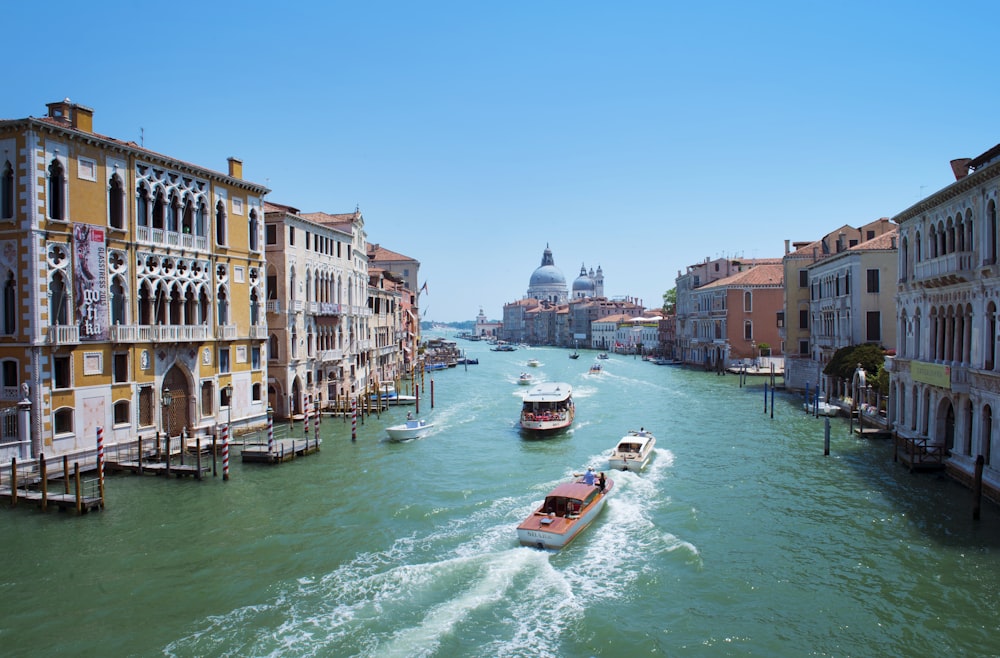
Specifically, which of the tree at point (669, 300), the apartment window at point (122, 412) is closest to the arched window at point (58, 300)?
the apartment window at point (122, 412)

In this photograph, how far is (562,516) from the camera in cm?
1527

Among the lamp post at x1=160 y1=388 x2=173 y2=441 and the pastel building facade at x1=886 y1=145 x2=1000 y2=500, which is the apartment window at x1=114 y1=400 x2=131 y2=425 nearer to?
the lamp post at x1=160 y1=388 x2=173 y2=441

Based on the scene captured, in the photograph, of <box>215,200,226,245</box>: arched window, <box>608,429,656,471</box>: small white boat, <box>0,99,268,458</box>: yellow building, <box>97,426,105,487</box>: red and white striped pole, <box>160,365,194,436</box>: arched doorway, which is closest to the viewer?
<box>97,426,105,487</box>: red and white striped pole

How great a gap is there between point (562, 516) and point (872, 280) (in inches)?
1012

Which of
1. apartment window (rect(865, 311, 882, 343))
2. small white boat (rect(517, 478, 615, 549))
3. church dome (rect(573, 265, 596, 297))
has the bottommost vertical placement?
small white boat (rect(517, 478, 615, 549))

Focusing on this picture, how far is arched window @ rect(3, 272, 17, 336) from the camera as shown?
1878cm

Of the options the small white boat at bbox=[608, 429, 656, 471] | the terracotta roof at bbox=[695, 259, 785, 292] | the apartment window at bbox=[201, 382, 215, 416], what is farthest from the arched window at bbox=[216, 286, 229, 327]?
the terracotta roof at bbox=[695, 259, 785, 292]

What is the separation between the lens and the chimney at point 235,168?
26500 mm

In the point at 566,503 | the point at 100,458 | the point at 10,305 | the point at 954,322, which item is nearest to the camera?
the point at 566,503

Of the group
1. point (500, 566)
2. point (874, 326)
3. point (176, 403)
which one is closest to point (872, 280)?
point (874, 326)

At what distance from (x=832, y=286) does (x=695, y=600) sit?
3037cm

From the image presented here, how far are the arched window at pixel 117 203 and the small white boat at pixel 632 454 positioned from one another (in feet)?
52.6

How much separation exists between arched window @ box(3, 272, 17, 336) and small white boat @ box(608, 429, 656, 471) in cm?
1677

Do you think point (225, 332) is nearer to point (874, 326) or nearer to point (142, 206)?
point (142, 206)
